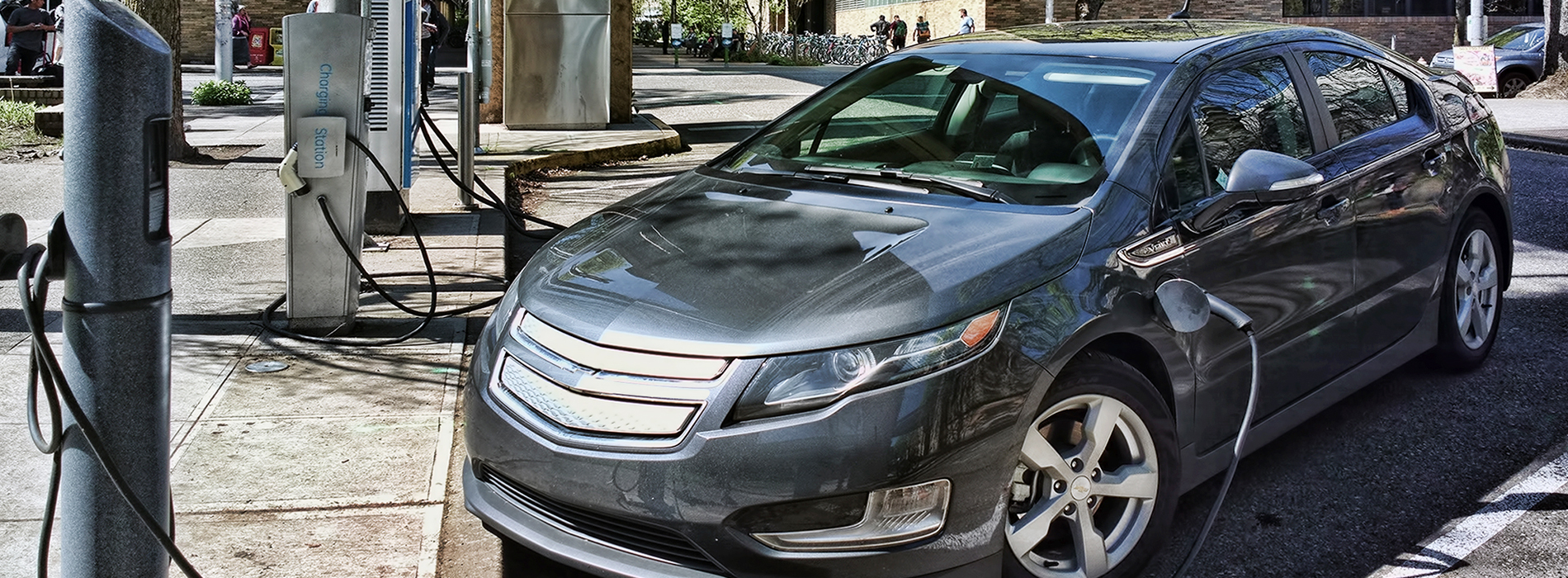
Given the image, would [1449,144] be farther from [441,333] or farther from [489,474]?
[441,333]

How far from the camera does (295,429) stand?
4879 mm

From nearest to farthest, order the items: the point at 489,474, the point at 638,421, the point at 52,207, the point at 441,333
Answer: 1. the point at 638,421
2. the point at 489,474
3. the point at 441,333
4. the point at 52,207

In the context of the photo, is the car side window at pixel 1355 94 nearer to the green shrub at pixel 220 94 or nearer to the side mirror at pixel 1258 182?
the side mirror at pixel 1258 182

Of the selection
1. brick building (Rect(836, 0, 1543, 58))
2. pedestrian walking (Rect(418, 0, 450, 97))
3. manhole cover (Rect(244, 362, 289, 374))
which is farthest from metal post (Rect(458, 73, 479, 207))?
brick building (Rect(836, 0, 1543, 58))

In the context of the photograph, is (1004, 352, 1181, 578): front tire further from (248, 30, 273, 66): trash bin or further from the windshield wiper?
(248, 30, 273, 66): trash bin

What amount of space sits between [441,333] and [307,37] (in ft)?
4.67

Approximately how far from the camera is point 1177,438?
3822 millimetres

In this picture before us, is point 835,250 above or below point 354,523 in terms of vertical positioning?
above

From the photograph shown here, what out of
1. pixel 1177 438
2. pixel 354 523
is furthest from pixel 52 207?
pixel 1177 438

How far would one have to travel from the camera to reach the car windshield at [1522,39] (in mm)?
26203

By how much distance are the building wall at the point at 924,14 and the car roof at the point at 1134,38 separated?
119ft

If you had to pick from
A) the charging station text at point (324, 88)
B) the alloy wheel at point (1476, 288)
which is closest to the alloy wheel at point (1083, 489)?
the alloy wheel at point (1476, 288)

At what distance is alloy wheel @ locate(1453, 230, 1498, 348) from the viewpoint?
214 inches

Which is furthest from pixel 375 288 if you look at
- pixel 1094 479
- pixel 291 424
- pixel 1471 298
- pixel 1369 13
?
pixel 1369 13
